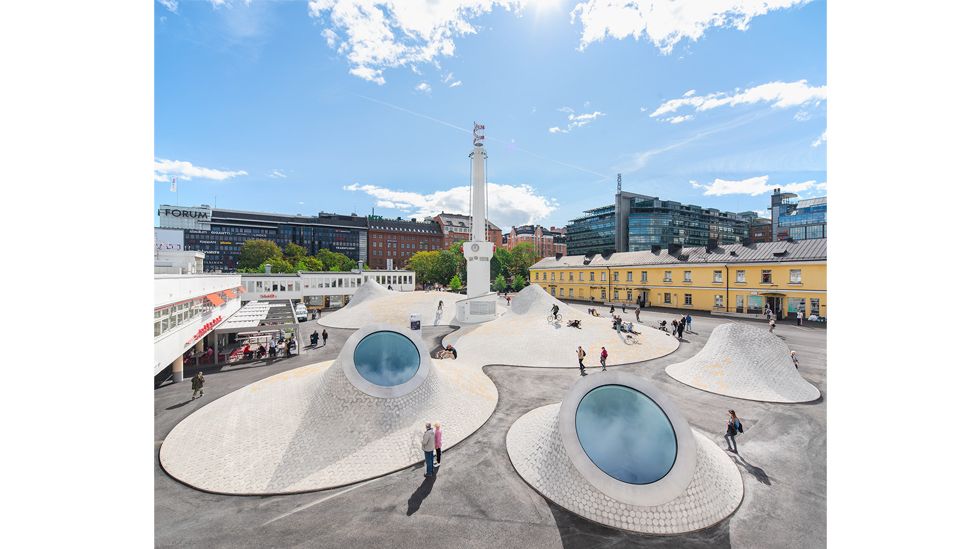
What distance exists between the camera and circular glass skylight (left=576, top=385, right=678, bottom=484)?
25.9 ft

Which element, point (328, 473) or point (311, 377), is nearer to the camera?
point (328, 473)

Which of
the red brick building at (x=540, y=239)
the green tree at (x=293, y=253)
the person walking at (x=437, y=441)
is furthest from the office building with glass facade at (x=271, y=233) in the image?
the person walking at (x=437, y=441)

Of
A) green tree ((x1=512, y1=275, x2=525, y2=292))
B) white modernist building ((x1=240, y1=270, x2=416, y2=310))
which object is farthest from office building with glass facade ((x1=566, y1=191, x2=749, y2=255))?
white modernist building ((x1=240, y1=270, x2=416, y2=310))

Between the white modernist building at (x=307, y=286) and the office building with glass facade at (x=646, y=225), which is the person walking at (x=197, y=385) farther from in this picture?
the office building with glass facade at (x=646, y=225)

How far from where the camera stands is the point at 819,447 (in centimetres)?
1088

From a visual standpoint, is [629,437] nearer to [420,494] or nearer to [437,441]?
[437,441]

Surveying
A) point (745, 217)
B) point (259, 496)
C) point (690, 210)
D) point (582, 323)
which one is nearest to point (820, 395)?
point (582, 323)

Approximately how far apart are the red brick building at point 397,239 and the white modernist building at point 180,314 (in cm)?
9544

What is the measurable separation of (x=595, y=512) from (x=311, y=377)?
1208 cm

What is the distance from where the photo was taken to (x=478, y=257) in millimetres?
36406

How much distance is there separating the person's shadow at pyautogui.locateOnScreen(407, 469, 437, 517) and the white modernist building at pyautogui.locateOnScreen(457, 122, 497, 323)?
25.4 meters

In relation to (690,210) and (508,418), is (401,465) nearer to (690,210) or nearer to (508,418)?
(508,418)

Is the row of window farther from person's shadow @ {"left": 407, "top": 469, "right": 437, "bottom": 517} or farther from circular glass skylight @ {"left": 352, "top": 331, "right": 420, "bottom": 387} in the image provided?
person's shadow @ {"left": 407, "top": 469, "right": 437, "bottom": 517}
